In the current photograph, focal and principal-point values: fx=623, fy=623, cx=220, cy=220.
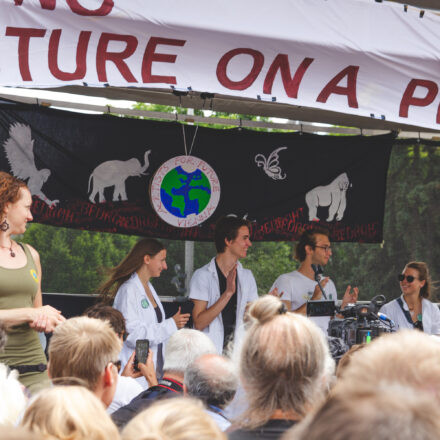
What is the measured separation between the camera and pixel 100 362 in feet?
6.56

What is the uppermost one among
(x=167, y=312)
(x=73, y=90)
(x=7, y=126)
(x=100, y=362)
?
(x=73, y=90)

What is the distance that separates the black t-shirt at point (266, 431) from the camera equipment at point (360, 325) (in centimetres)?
205

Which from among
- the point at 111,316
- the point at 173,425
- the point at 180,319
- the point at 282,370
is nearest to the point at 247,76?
the point at 111,316

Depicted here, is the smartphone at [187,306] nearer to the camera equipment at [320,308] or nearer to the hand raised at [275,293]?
the hand raised at [275,293]

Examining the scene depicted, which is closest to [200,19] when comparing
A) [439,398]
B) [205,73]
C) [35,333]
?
[205,73]

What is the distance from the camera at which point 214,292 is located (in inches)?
180

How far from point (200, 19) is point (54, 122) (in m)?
2.09

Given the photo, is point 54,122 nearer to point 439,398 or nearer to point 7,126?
point 7,126

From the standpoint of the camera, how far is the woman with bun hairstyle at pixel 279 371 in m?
1.65

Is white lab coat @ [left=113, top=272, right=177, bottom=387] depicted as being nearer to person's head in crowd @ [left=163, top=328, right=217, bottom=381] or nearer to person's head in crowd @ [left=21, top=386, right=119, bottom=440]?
person's head in crowd @ [left=163, top=328, right=217, bottom=381]

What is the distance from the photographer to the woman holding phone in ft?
13.3

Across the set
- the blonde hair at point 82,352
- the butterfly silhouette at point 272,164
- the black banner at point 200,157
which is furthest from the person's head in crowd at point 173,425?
the butterfly silhouette at point 272,164

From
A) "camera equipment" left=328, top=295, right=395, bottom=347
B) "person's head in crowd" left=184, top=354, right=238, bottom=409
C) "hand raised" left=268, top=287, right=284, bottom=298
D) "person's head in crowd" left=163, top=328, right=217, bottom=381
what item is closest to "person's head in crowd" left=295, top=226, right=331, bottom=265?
"hand raised" left=268, top=287, right=284, bottom=298

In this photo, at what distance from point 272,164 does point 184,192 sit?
2.89ft
